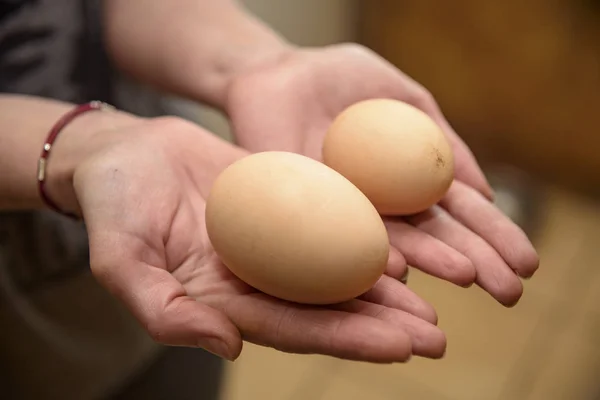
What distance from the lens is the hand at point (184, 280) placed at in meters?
0.50

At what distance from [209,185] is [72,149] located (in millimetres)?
136

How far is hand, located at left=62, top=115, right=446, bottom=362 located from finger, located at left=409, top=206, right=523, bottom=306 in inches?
3.0

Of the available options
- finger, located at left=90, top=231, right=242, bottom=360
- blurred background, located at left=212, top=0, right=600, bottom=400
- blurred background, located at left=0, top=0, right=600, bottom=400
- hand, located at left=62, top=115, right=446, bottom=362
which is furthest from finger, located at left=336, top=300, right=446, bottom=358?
blurred background, located at left=212, top=0, right=600, bottom=400

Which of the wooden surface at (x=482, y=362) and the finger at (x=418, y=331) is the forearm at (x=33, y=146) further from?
the wooden surface at (x=482, y=362)

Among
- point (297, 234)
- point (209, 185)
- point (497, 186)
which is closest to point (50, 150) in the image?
point (209, 185)

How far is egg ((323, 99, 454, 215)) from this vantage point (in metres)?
0.63

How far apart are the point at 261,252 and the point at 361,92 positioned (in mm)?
334

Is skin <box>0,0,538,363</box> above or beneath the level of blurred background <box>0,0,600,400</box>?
above

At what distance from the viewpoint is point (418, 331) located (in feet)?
1.68

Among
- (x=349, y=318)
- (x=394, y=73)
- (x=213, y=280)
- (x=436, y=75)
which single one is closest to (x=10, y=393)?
(x=213, y=280)

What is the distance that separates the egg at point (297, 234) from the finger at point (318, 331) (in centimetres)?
2

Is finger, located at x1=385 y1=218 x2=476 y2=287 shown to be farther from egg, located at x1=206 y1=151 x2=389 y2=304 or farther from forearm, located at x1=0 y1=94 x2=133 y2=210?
forearm, located at x1=0 y1=94 x2=133 y2=210

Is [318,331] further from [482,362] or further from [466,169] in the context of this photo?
[482,362]

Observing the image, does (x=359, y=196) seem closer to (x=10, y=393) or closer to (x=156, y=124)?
(x=156, y=124)
